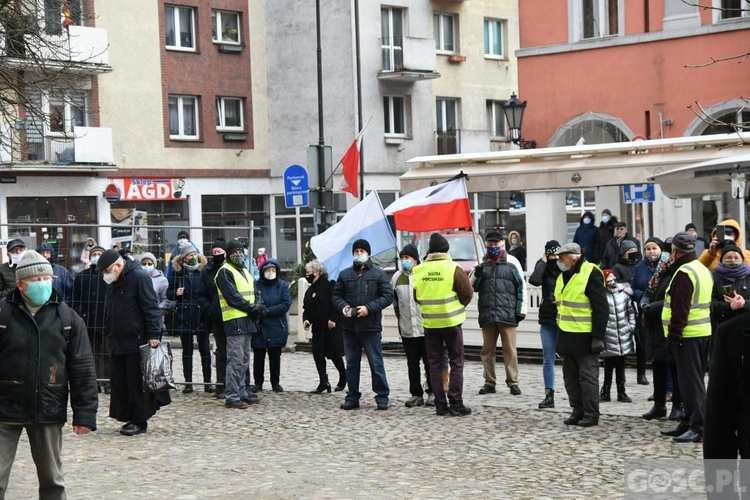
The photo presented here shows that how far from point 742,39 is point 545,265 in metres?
12.8

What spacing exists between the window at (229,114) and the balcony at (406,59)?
5190 millimetres

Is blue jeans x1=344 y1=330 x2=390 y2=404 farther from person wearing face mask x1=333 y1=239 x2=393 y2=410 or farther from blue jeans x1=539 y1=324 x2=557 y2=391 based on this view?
blue jeans x1=539 y1=324 x2=557 y2=391

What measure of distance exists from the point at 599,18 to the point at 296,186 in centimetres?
830

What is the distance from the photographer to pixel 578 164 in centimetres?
1906

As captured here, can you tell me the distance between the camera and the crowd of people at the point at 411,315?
11344 mm

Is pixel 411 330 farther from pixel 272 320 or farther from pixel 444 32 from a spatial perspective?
pixel 444 32

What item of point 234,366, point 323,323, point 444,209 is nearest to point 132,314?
point 234,366

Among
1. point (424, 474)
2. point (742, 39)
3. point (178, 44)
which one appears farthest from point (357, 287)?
point (178, 44)

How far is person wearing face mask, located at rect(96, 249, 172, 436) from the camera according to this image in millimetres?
12414

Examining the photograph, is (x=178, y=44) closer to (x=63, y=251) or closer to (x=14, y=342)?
(x=63, y=251)

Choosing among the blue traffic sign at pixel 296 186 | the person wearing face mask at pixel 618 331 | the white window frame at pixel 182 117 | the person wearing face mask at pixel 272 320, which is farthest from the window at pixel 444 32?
the person wearing face mask at pixel 618 331

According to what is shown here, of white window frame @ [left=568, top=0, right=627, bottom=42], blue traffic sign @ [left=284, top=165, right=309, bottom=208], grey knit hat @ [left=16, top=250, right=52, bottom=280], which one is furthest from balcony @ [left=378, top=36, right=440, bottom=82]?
grey knit hat @ [left=16, top=250, right=52, bottom=280]

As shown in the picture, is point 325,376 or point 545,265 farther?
point 325,376

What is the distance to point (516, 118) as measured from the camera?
24.9m
